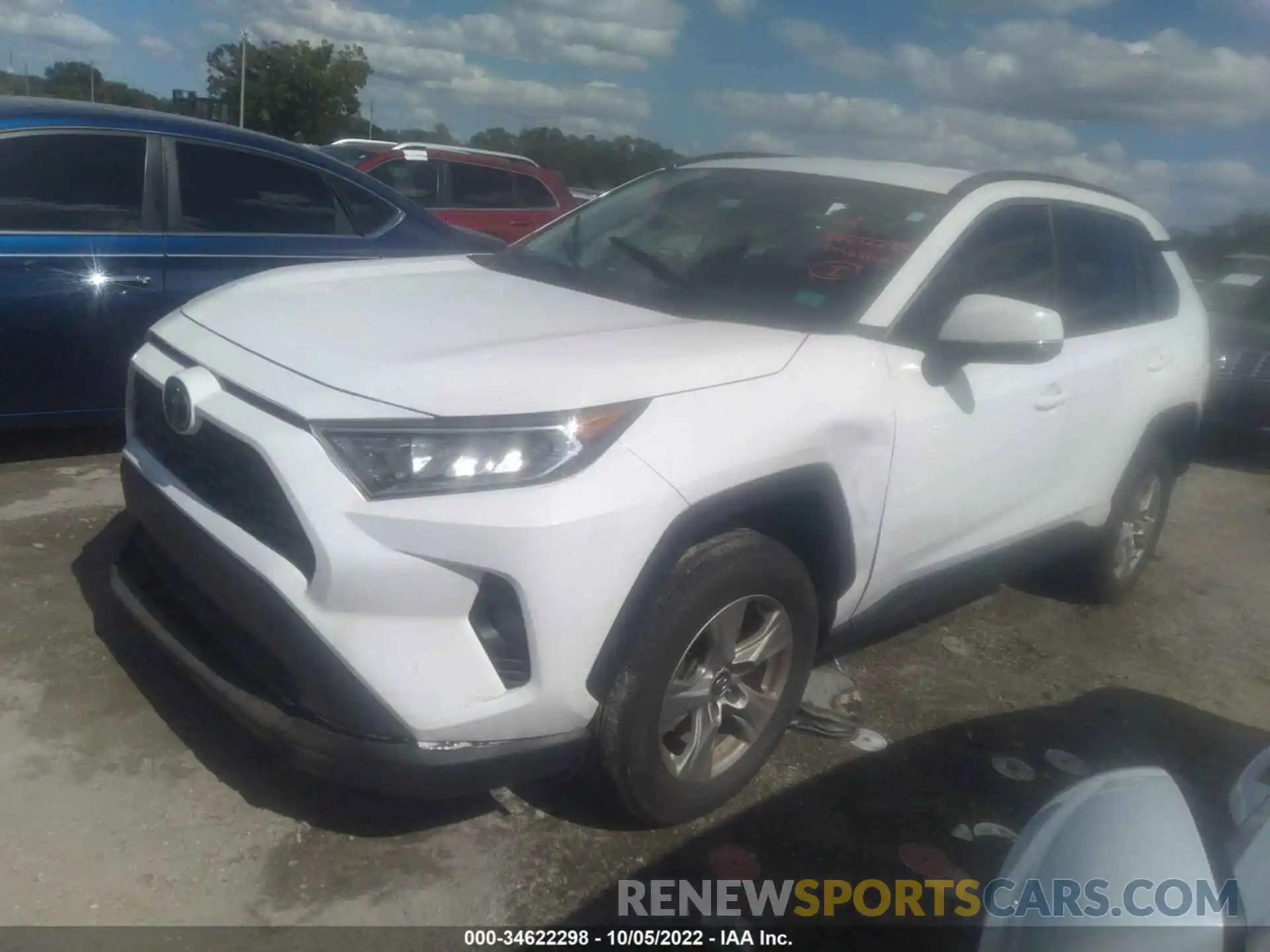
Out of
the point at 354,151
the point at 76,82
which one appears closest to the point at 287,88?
the point at 76,82

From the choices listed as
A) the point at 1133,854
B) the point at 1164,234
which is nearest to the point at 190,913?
the point at 1133,854

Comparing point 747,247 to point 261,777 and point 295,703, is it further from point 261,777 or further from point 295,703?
point 261,777

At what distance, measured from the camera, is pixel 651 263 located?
→ 11.8 feet

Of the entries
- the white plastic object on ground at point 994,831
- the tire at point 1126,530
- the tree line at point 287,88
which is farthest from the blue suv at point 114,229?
the tree line at point 287,88

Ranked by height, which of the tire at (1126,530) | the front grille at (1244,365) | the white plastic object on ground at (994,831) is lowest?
the white plastic object on ground at (994,831)

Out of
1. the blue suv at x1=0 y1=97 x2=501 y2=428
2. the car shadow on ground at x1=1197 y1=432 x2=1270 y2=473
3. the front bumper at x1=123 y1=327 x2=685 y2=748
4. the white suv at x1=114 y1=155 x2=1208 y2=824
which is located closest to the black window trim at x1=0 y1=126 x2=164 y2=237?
the blue suv at x1=0 y1=97 x2=501 y2=428

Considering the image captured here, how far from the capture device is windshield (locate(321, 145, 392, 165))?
12367mm

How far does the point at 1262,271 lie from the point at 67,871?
9924mm

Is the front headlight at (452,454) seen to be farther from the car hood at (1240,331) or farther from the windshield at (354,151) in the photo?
the windshield at (354,151)

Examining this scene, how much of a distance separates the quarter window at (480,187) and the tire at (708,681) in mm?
9197

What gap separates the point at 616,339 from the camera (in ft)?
9.09

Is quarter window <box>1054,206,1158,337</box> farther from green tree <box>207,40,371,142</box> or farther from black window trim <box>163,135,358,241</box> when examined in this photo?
green tree <box>207,40,371,142</box>

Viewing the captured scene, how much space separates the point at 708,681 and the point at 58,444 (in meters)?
4.19

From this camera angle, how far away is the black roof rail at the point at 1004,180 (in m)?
3.55
